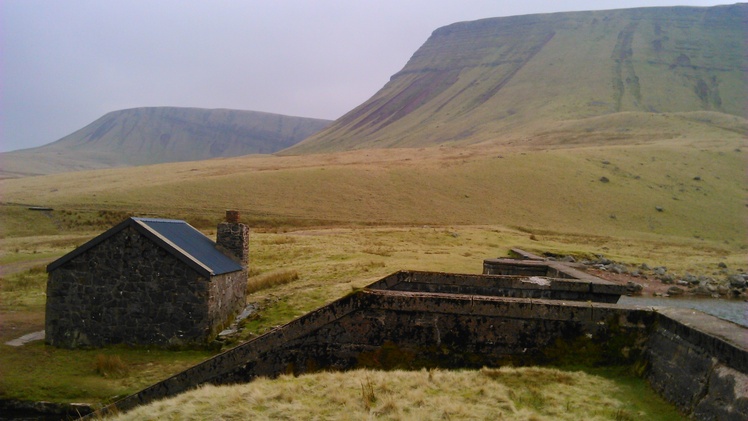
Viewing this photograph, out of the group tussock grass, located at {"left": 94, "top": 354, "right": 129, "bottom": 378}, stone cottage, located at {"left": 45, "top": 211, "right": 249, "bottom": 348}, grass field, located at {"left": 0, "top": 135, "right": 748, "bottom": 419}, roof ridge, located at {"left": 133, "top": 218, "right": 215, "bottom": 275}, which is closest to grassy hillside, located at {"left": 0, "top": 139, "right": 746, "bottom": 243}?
grass field, located at {"left": 0, "top": 135, "right": 748, "bottom": 419}

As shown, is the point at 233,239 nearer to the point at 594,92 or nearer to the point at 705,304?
the point at 705,304

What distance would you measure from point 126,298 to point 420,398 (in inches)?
445

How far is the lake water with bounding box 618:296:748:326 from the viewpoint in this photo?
23.3 m

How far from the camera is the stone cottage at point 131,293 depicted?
1581 centimetres

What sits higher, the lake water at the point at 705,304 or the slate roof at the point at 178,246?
the slate roof at the point at 178,246

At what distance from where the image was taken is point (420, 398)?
7605 millimetres

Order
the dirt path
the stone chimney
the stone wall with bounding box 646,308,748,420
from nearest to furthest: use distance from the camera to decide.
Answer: the stone wall with bounding box 646,308,748,420, the stone chimney, the dirt path

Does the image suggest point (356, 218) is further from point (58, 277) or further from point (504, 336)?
point (504, 336)

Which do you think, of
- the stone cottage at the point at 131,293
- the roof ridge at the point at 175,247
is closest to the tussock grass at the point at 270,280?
the stone cottage at the point at 131,293

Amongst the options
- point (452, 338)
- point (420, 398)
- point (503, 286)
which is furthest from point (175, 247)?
point (420, 398)

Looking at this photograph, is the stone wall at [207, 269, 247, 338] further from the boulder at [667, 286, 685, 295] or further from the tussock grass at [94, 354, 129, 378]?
the boulder at [667, 286, 685, 295]

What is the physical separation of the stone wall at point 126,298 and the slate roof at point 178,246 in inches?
7.0

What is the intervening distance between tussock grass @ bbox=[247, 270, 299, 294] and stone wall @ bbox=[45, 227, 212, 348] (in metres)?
7.09

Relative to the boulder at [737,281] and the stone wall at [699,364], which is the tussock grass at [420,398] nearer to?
the stone wall at [699,364]
